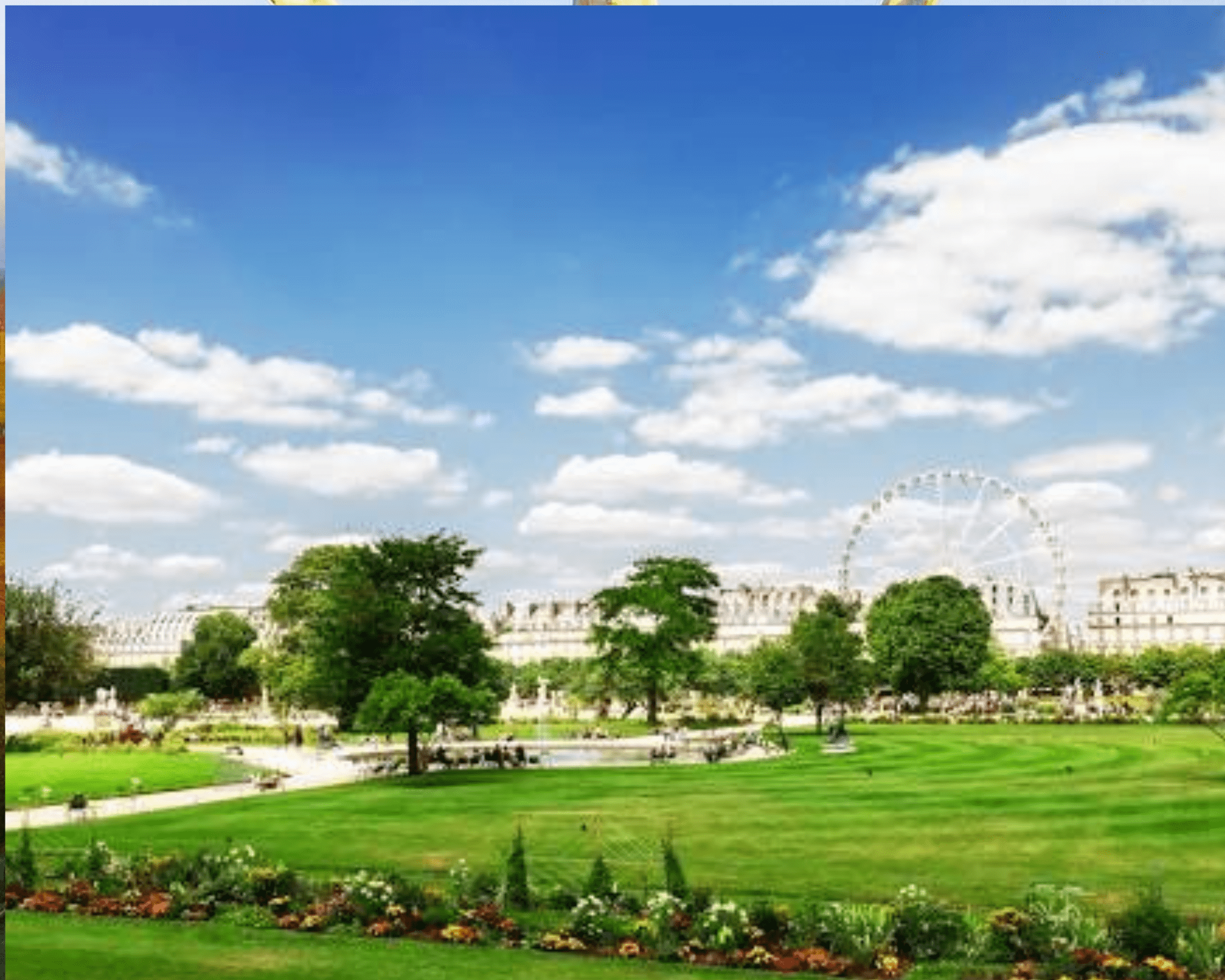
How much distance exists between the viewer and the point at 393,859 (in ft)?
60.6

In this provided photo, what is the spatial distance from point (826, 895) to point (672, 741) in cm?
2772

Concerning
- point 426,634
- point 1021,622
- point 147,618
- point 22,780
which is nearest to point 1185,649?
point 1021,622

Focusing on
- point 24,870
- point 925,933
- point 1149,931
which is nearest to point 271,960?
point 24,870

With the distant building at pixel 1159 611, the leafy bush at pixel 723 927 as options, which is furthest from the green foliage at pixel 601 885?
the distant building at pixel 1159 611

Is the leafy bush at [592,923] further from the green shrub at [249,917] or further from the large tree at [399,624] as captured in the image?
the large tree at [399,624]

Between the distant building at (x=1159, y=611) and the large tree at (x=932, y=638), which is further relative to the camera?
the distant building at (x=1159, y=611)

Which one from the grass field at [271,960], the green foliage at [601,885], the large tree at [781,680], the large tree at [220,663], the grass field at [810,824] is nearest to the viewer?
the grass field at [271,960]

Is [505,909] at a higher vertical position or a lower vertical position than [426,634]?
lower

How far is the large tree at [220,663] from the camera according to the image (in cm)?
7856

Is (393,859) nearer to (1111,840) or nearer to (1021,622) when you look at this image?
(1111,840)

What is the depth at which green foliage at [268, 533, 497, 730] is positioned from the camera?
108 feet

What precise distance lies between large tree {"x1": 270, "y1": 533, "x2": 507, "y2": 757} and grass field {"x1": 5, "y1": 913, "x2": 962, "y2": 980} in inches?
752

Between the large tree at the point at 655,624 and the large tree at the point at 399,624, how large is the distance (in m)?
14.9

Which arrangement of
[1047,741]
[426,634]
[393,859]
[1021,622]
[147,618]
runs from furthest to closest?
[147,618] → [1021,622] → [1047,741] → [426,634] → [393,859]
